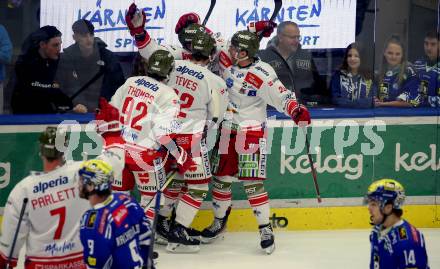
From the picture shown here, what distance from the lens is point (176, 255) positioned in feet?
28.5

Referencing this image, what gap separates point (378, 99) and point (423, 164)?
64 cm

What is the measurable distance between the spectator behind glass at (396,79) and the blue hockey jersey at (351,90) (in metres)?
0.08

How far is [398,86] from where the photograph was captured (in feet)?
31.6

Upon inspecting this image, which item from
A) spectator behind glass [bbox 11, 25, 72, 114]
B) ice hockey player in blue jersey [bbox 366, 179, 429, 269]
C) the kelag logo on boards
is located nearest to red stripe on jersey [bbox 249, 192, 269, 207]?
spectator behind glass [bbox 11, 25, 72, 114]

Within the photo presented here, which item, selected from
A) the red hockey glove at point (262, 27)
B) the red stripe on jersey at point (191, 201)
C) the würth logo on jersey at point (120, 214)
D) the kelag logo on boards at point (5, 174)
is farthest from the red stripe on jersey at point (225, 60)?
the würth logo on jersey at point (120, 214)

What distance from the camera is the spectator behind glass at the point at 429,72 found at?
9586mm

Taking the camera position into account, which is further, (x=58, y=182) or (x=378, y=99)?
(x=378, y=99)

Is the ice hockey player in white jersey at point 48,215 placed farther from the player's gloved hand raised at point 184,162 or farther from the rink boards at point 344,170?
the rink boards at point 344,170

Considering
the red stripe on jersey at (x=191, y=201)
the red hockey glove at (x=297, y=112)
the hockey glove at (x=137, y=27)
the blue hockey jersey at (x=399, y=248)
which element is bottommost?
the red stripe on jersey at (x=191, y=201)

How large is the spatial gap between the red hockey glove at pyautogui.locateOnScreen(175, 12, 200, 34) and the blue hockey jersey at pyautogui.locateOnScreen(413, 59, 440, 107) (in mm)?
1863

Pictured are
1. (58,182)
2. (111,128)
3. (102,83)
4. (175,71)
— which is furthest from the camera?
(102,83)

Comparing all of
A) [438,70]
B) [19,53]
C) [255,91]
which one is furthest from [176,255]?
[438,70]

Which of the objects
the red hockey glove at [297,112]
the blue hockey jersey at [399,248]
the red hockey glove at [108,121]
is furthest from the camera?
the red hockey glove at [297,112]

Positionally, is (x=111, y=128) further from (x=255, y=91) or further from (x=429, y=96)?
(x=429, y=96)
